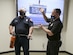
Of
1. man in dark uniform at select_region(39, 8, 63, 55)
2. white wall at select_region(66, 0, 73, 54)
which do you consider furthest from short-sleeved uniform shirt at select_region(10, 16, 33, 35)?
white wall at select_region(66, 0, 73, 54)

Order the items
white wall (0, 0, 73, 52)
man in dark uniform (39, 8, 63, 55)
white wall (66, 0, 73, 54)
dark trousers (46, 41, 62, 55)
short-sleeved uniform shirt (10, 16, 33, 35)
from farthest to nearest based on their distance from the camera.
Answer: white wall (66, 0, 73, 54) < white wall (0, 0, 73, 52) < short-sleeved uniform shirt (10, 16, 33, 35) < dark trousers (46, 41, 62, 55) < man in dark uniform (39, 8, 63, 55)

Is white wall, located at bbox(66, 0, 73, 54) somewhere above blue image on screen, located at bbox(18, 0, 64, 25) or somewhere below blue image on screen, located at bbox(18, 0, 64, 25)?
below

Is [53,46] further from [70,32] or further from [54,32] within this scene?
[70,32]

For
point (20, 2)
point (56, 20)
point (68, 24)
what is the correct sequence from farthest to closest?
point (68, 24) → point (20, 2) → point (56, 20)

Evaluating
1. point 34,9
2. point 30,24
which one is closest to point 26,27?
point 30,24

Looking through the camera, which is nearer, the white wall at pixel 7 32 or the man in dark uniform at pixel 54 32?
the man in dark uniform at pixel 54 32

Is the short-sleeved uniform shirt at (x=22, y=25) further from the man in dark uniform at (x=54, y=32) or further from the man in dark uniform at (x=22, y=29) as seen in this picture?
the man in dark uniform at (x=54, y=32)

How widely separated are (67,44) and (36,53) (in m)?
1.06

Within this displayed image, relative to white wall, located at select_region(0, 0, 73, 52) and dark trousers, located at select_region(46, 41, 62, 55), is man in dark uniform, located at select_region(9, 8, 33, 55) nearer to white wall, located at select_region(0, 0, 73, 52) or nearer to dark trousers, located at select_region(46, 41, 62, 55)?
dark trousers, located at select_region(46, 41, 62, 55)

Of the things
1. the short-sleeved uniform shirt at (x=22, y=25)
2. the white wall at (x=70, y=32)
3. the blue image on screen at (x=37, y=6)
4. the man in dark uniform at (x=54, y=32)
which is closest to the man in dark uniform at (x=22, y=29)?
the short-sleeved uniform shirt at (x=22, y=25)

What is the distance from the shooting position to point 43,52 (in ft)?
16.0

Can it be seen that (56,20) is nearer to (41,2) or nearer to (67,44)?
(41,2)

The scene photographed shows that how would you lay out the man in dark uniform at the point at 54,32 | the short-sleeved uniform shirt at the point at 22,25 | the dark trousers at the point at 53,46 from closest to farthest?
the man in dark uniform at the point at 54,32 → the dark trousers at the point at 53,46 → the short-sleeved uniform shirt at the point at 22,25

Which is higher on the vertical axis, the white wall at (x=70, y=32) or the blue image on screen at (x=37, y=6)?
the blue image on screen at (x=37, y=6)
